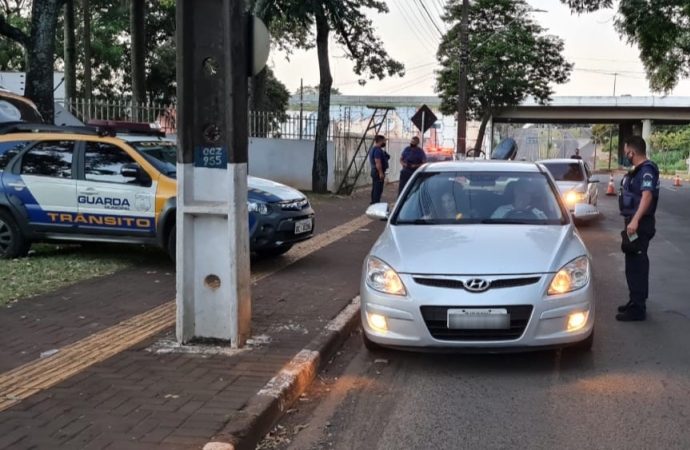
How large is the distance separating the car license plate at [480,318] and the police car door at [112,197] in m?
5.04

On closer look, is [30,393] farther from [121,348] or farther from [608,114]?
[608,114]

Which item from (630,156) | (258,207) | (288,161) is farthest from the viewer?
(288,161)

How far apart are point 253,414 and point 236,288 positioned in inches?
59.6

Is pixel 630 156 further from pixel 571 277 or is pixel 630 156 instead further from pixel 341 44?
pixel 341 44

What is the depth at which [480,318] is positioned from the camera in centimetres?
535

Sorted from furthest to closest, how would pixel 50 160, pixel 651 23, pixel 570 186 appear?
pixel 651 23, pixel 570 186, pixel 50 160

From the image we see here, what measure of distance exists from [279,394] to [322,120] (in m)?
17.8

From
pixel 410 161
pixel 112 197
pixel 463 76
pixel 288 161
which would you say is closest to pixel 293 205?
pixel 112 197

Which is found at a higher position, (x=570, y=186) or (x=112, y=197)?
(x=112, y=197)

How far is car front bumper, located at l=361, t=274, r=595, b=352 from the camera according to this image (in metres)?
5.36

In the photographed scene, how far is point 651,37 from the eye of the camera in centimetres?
2138

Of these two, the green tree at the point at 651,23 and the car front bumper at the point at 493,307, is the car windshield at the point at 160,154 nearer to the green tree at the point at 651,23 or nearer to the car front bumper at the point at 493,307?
the car front bumper at the point at 493,307

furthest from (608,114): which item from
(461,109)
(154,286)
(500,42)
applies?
(154,286)

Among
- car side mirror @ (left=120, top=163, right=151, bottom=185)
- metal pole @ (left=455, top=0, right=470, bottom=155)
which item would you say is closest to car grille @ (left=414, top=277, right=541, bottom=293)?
car side mirror @ (left=120, top=163, right=151, bottom=185)
